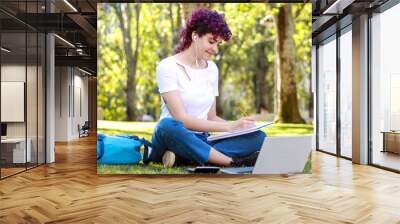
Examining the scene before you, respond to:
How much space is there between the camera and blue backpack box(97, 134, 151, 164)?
22.5 ft

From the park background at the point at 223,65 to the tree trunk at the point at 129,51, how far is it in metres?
0.01

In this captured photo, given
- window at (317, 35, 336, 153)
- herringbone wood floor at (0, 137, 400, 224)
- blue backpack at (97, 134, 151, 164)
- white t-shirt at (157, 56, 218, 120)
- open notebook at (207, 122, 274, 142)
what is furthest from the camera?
window at (317, 35, 336, 153)

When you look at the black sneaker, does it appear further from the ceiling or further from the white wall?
the white wall

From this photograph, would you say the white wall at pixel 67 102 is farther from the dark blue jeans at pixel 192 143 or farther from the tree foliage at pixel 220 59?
the dark blue jeans at pixel 192 143

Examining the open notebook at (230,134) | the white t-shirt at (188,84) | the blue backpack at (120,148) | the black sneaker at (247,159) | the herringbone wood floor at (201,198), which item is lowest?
the herringbone wood floor at (201,198)

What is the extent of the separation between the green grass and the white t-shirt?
1.25ft

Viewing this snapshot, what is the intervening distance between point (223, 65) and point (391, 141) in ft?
10.4

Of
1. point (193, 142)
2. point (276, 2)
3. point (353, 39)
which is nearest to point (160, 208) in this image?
point (193, 142)

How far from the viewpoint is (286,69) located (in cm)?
700

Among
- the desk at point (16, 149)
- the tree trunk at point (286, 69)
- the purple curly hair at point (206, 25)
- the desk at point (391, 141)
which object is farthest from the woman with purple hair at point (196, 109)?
the desk at point (391, 141)

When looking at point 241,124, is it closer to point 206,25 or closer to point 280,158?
point 280,158

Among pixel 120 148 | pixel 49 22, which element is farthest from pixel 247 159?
pixel 49 22

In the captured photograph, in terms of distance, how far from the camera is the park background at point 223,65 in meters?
6.79

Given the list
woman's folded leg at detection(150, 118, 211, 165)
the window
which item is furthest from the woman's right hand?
the window
